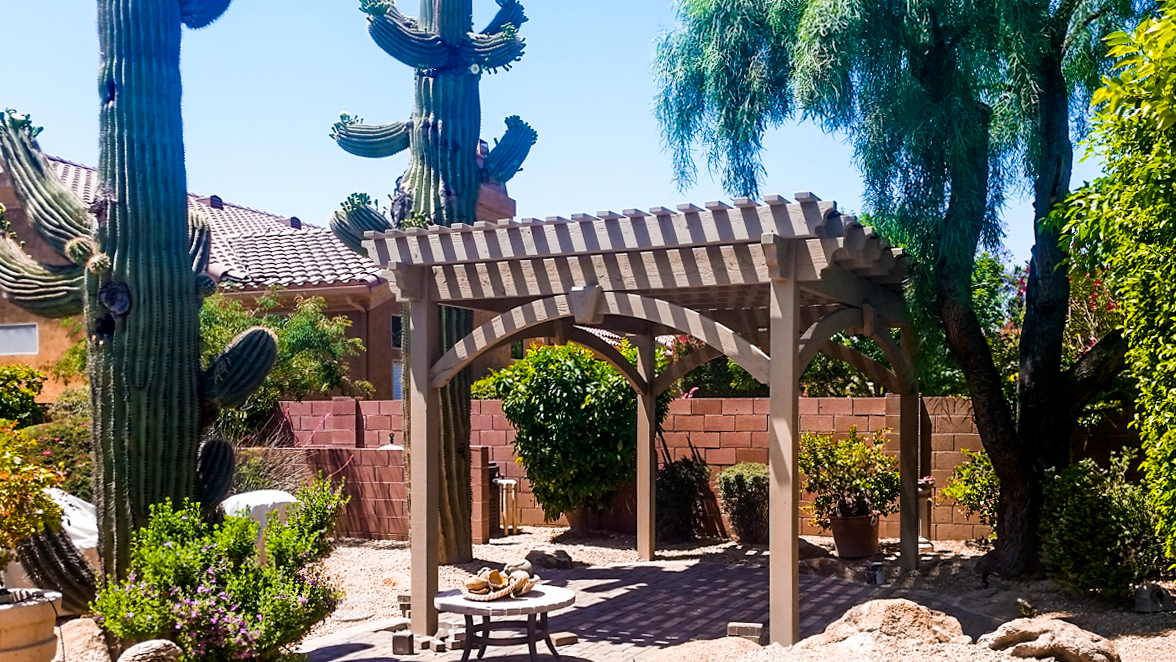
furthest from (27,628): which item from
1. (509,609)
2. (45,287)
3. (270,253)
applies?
(270,253)

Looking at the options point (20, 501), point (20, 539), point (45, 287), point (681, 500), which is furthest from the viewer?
point (681, 500)

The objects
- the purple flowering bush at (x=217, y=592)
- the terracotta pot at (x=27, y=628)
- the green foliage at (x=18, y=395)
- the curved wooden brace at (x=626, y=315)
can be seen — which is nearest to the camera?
the purple flowering bush at (x=217, y=592)

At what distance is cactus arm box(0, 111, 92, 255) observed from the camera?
7.17m

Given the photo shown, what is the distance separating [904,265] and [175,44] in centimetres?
573

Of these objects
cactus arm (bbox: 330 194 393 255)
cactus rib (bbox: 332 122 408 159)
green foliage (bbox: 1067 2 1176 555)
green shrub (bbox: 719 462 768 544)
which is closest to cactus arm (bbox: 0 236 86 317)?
cactus arm (bbox: 330 194 393 255)

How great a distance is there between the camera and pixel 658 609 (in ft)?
27.8

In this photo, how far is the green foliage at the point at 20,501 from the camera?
20.1 feet

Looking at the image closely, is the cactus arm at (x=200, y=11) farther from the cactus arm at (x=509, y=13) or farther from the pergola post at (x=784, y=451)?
the pergola post at (x=784, y=451)

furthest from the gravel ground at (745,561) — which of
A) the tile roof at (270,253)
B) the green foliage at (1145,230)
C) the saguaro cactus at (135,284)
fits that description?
the tile roof at (270,253)

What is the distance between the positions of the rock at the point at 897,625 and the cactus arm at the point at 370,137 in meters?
7.12

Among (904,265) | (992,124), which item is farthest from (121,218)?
(992,124)

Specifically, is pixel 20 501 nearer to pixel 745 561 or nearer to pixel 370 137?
pixel 370 137

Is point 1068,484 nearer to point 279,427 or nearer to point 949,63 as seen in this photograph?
point 949,63

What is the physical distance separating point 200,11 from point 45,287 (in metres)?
2.23
